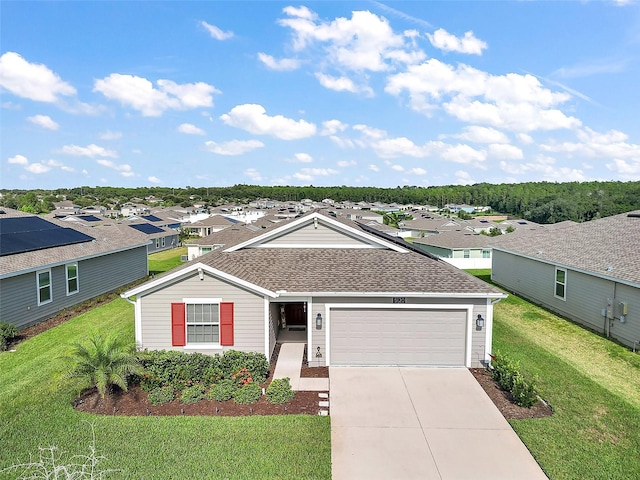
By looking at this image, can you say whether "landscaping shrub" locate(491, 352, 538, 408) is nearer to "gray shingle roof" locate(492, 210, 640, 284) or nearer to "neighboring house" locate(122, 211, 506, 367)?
"neighboring house" locate(122, 211, 506, 367)

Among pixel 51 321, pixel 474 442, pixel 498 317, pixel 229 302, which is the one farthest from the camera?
pixel 498 317

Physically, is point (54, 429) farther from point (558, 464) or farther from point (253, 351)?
point (558, 464)

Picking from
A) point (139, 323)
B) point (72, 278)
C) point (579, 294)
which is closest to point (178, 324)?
point (139, 323)

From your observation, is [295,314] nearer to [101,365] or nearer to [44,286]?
[101,365]

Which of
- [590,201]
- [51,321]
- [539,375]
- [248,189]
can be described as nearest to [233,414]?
[539,375]

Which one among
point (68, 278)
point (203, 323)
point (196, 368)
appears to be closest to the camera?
point (196, 368)

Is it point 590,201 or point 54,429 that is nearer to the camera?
point 54,429

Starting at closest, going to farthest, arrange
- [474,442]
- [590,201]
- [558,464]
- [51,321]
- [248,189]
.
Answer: [558,464], [474,442], [51,321], [590,201], [248,189]
